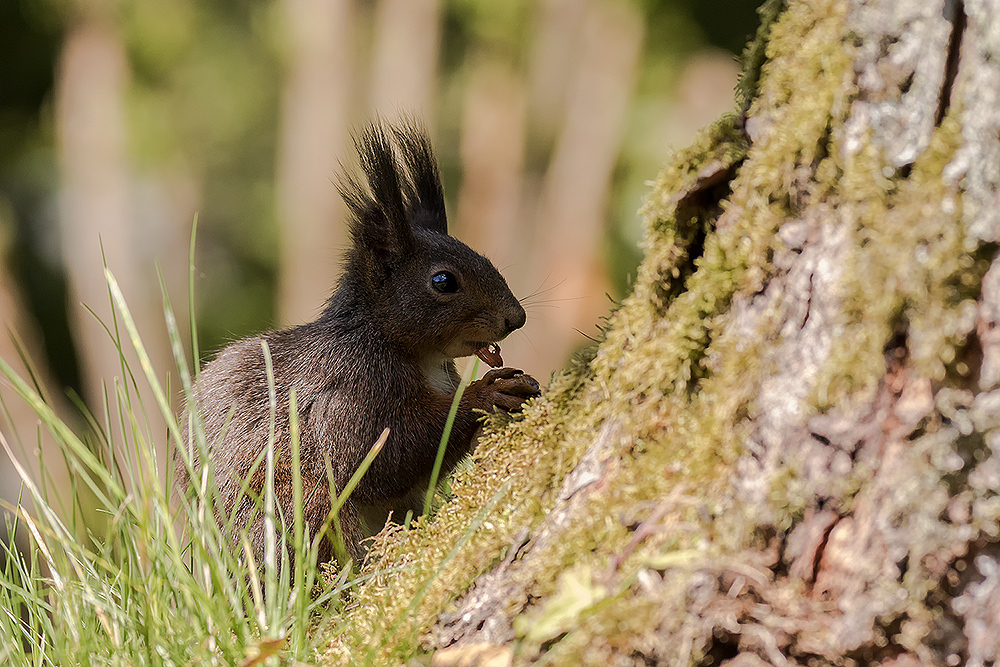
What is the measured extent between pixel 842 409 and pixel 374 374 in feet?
5.90

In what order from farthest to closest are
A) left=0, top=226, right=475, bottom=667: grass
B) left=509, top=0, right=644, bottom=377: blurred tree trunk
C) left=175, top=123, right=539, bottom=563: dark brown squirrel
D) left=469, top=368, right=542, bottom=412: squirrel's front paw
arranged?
1. left=509, top=0, right=644, bottom=377: blurred tree trunk
2. left=175, top=123, right=539, bottom=563: dark brown squirrel
3. left=469, top=368, right=542, bottom=412: squirrel's front paw
4. left=0, top=226, right=475, bottom=667: grass

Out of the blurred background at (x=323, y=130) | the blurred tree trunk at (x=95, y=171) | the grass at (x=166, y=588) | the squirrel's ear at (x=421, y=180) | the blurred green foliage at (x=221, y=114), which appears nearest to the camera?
the grass at (x=166, y=588)

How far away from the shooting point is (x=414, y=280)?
295cm

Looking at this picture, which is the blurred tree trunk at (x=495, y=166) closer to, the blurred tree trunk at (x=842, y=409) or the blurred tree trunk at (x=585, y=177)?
the blurred tree trunk at (x=585, y=177)

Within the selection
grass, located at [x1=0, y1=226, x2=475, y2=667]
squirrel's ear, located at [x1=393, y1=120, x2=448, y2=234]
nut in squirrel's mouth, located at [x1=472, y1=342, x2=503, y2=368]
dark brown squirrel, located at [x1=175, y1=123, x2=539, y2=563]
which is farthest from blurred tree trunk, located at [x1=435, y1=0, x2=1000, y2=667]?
squirrel's ear, located at [x1=393, y1=120, x2=448, y2=234]

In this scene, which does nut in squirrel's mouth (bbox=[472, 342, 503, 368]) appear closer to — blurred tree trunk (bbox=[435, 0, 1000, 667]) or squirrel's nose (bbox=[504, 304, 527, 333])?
squirrel's nose (bbox=[504, 304, 527, 333])

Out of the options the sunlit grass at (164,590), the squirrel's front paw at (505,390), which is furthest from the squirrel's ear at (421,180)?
the sunlit grass at (164,590)

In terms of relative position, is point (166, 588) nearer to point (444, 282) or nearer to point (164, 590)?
point (164, 590)

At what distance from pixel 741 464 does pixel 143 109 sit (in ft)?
40.4

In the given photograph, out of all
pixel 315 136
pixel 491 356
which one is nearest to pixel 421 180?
pixel 491 356

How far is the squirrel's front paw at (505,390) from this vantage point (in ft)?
7.26

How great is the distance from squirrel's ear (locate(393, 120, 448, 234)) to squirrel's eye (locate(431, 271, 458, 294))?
1.22ft

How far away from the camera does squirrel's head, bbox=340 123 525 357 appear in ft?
9.48

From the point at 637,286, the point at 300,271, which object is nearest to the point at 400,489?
the point at 637,286
